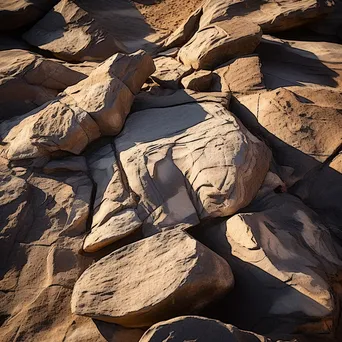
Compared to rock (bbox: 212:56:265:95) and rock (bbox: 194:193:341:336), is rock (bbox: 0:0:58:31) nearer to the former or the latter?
rock (bbox: 212:56:265:95)

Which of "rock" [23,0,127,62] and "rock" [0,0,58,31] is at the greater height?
"rock" [0,0,58,31]

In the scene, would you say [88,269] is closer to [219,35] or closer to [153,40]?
[219,35]

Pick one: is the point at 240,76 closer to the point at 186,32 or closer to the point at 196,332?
the point at 186,32

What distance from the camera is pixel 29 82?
4.39 meters

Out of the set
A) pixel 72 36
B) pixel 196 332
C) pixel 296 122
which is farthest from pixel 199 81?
pixel 196 332

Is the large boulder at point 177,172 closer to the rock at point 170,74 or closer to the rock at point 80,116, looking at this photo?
the rock at point 80,116

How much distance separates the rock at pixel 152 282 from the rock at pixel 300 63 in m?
2.19

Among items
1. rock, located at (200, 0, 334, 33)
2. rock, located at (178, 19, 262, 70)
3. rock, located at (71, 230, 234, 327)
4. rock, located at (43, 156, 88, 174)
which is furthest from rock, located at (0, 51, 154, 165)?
rock, located at (200, 0, 334, 33)

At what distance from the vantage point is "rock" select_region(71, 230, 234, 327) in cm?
251

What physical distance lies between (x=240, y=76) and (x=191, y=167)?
1439 millimetres

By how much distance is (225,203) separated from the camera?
3.10 m

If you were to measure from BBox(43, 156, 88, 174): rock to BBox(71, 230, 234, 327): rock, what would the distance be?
965mm

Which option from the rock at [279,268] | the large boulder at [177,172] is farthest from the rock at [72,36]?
the rock at [279,268]

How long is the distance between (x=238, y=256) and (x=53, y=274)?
47.6 inches
